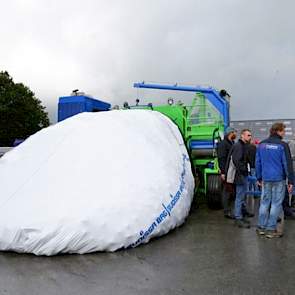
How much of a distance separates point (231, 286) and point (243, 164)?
296 centimetres

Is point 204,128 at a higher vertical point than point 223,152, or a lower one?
higher

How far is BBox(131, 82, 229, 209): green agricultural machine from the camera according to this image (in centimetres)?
727

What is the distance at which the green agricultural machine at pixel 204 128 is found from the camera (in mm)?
7270

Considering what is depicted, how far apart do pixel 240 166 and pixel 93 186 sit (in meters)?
2.54

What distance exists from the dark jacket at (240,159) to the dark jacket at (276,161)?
0.66m

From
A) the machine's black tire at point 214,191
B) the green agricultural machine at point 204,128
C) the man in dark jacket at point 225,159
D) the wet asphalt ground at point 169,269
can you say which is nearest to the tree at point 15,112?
the green agricultural machine at point 204,128

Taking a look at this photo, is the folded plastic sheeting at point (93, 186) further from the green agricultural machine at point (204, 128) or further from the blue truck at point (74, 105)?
the blue truck at point (74, 105)

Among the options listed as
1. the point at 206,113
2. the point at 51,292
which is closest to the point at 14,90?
the point at 206,113

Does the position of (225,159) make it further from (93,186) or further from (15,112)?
(15,112)

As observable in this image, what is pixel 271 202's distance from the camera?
216 inches

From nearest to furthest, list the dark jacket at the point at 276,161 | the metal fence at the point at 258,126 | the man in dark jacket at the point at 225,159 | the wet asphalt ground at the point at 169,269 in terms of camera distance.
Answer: the wet asphalt ground at the point at 169,269, the dark jacket at the point at 276,161, the man in dark jacket at the point at 225,159, the metal fence at the point at 258,126

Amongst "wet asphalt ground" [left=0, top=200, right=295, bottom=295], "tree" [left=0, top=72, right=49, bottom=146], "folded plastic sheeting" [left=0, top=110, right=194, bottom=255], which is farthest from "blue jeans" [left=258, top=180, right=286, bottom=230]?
"tree" [left=0, top=72, right=49, bottom=146]

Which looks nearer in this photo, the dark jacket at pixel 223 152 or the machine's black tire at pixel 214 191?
the dark jacket at pixel 223 152

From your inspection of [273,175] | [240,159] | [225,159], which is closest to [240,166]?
[240,159]
